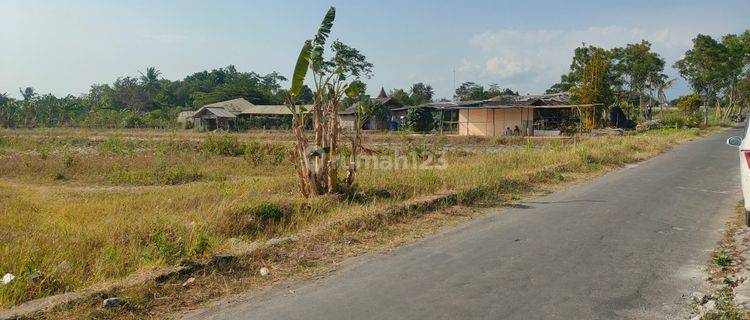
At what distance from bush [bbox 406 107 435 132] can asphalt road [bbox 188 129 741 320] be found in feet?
115

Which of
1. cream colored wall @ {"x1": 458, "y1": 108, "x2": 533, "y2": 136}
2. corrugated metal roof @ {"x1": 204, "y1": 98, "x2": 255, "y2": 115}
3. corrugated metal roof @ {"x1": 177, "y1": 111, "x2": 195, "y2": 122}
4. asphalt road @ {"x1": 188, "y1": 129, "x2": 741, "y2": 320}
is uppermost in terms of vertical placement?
corrugated metal roof @ {"x1": 204, "y1": 98, "x2": 255, "y2": 115}

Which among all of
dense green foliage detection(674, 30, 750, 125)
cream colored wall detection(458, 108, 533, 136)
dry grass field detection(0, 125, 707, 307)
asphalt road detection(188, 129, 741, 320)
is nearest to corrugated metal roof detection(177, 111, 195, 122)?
cream colored wall detection(458, 108, 533, 136)

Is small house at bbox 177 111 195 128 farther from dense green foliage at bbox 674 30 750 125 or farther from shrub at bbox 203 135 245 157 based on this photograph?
dense green foliage at bbox 674 30 750 125

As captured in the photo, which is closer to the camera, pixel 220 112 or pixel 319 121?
pixel 319 121

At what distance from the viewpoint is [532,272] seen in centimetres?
539

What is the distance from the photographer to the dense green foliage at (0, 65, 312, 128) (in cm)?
6419

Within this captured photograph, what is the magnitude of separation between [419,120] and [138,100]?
192 feet

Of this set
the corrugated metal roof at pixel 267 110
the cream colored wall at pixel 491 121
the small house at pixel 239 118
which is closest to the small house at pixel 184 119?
the small house at pixel 239 118

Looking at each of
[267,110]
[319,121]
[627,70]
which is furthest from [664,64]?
[319,121]

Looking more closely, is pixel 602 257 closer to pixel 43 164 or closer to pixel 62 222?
pixel 62 222

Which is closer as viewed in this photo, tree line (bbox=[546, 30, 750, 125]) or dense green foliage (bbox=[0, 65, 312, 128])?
tree line (bbox=[546, 30, 750, 125])

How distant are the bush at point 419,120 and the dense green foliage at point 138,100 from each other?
1881cm

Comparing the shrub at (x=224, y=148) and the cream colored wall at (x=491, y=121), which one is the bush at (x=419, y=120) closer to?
the cream colored wall at (x=491, y=121)

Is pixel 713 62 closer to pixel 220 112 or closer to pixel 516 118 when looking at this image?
pixel 516 118
